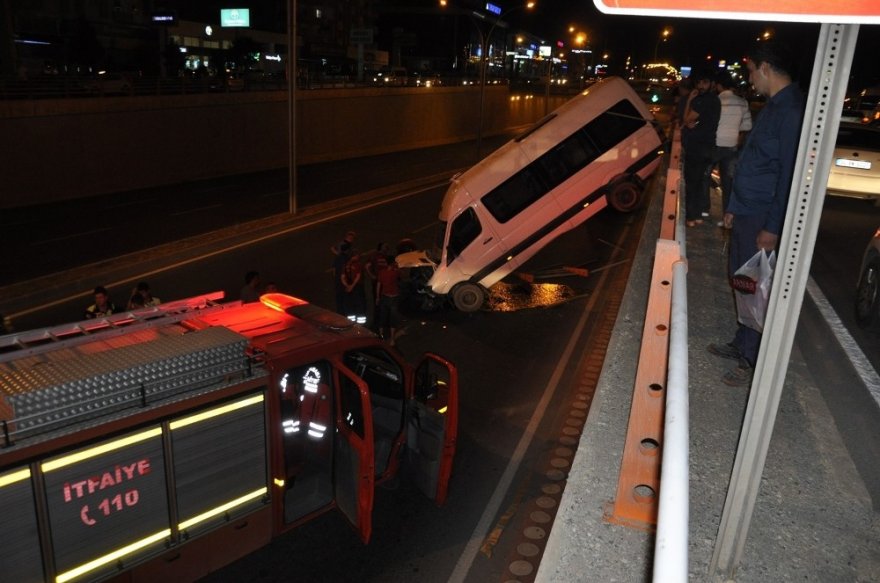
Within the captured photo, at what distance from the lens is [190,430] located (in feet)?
16.1

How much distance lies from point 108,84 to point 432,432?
24237 millimetres

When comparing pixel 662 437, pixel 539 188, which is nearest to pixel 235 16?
pixel 539 188

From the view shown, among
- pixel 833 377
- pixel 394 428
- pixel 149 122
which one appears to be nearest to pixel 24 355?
pixel 394 428

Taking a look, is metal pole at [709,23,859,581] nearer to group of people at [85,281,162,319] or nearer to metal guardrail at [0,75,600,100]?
group of people at [85,281,162,319]

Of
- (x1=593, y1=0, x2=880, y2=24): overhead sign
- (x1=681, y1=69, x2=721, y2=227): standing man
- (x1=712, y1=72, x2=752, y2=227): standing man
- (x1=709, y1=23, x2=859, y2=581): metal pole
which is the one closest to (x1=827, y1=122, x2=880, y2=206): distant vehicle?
(x1=712, y1=72, x2=752, y2=227): standing man

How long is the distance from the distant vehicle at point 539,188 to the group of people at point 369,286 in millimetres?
2048

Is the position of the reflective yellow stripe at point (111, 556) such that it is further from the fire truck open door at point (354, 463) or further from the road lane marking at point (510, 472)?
the road lane marking at point (510, 472)

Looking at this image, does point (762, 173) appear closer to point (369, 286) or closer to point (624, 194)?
point (369, 286)

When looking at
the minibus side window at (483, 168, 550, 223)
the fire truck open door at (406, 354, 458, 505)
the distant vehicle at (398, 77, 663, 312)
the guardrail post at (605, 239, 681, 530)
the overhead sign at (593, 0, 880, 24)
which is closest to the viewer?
the overhead sign at (593, 0, 880, 24)

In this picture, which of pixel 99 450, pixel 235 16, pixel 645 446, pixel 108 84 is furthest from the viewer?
pixel 235 16

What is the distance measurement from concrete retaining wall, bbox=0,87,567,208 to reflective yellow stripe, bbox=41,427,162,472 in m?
21.0

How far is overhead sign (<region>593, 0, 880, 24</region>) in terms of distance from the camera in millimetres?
1358

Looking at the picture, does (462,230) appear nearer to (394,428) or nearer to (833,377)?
(394,428)

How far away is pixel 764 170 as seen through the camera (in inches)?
166
